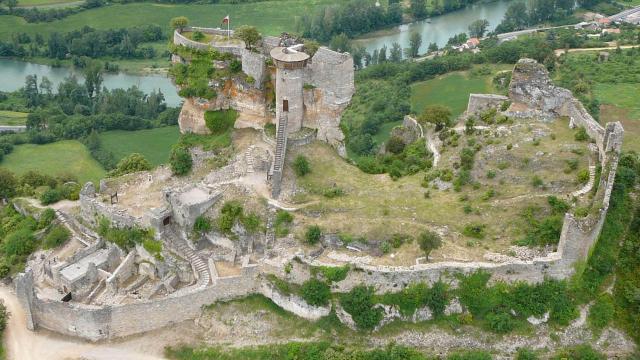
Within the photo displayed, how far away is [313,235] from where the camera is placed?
108 feet

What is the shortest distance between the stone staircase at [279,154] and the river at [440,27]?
54.3 meters

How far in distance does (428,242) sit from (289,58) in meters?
12.1

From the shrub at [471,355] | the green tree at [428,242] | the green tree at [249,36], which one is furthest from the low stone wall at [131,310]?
the green tree at [249,36]

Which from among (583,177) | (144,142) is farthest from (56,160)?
(583,177)

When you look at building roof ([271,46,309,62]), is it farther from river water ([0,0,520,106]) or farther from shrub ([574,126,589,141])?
river water ([0,0,520,106])

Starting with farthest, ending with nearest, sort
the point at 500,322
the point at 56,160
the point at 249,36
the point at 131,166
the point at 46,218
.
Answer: the point at 56,160 → the point at 131,166 → the point at 249,36 → the point at 46,218 → the point at 500,322

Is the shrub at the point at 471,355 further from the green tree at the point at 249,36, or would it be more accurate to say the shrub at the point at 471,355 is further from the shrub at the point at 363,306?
the green tree at the point at 249,36

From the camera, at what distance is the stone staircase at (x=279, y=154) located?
3562cm

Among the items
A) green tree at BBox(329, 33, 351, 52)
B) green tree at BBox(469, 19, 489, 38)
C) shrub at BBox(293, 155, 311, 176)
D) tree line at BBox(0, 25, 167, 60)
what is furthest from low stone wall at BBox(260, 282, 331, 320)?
green tree at BBox(469, 19, 489, 38)

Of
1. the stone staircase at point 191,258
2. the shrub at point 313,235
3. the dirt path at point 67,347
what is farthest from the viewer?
the stone staircase at point 191,258

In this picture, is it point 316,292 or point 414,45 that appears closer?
point 316,292

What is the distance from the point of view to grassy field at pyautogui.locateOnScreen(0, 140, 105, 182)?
201 ft

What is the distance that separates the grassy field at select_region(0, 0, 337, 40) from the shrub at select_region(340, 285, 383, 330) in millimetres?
65740

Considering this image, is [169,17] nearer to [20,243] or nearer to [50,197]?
[50,197]
